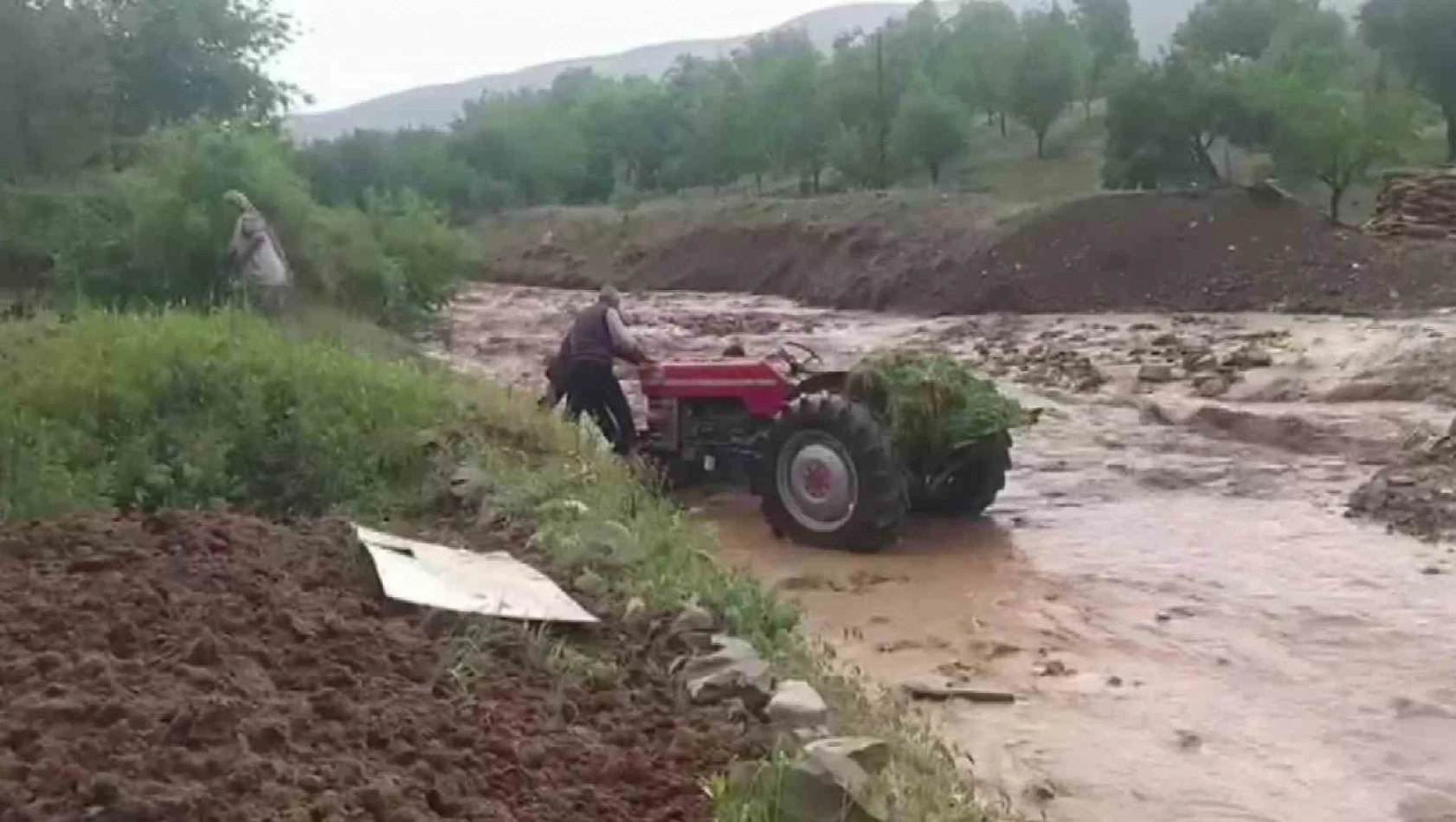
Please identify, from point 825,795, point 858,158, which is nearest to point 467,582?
point 825,795

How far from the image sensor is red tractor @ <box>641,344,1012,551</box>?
37.3 feet

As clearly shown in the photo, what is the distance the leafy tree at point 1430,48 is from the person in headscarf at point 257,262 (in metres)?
34.4

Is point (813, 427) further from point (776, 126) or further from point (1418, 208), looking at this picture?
point (776, 126)

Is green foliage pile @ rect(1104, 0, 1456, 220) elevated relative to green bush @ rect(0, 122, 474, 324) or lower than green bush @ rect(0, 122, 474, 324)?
elevated

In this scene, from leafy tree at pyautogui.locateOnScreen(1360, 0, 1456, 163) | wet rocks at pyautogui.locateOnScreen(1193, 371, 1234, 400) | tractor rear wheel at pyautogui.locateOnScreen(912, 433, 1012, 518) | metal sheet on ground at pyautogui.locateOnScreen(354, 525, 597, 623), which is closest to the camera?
metal sheet on ground at pyautogui.locateOnScreen(354, 525, 597, 623)

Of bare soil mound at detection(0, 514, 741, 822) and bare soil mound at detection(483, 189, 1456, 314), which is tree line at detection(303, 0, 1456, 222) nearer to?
bare soil mound at detection(483, 189, 1456, 314)

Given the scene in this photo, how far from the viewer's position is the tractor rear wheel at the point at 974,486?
12523 mm

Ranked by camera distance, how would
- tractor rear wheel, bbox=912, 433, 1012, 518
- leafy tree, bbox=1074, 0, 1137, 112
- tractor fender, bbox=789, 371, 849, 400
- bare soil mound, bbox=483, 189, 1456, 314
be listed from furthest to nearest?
leafy tree, bbox=1074, 0, 1137, 112 < bare soil mound, bbox=483, 189, 1456, 314 < tractor rear wheel, bbox=912, 433, 1012, 518 < tractor fender, bbox=789, 371, 849, 400

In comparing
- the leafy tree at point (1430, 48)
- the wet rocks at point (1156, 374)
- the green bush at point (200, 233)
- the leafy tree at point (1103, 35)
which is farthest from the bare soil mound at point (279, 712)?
the leafy tree at point (1103, 35)

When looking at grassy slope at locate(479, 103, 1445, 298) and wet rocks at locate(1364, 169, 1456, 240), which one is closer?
wet rocks at locate(1364, 169, 1456, 240)

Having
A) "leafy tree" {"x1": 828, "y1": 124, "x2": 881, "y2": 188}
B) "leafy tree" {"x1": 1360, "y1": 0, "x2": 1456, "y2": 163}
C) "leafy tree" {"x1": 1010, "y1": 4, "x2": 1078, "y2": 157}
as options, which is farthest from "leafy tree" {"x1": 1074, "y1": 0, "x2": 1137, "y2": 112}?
"leafy tree" {"x1": 1360, "y1": 0, "x2": 1456, "y2": 163}

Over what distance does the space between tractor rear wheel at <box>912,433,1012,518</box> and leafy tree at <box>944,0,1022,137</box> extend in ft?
157

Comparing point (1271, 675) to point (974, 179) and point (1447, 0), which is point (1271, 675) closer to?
point (1447, 0)

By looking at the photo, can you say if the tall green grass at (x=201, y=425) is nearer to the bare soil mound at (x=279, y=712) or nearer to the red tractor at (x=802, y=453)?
the bare soil mound at (x=279, y=712)
